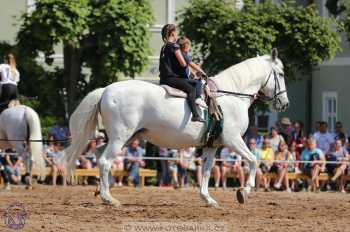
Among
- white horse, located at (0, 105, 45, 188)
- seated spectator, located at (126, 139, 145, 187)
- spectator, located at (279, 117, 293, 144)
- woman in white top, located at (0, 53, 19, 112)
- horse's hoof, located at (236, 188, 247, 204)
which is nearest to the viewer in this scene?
horse's hoof, located at (236, 188, 247, 204)

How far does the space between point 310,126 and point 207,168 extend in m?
19.5

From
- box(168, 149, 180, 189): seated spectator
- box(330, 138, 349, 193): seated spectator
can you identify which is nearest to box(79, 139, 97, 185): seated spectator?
box(168, 149, 180, 189): seated spectator

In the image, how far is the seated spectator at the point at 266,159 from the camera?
24438mm

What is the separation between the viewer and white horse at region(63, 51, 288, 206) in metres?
15.6

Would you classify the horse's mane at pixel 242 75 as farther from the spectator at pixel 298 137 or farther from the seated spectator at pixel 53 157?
the spectator at pixel 298 137

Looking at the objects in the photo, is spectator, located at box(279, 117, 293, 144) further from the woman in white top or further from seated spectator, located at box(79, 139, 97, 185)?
the woman in white top

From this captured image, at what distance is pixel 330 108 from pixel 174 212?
19704 millimetres

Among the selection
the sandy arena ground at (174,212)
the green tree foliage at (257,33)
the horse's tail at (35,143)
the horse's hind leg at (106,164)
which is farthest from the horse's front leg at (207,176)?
the green tree foliage at (257,33)

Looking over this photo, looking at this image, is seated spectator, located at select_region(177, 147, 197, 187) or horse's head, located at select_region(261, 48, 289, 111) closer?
horse's head, located at select_region(261, 48, 289, 111)

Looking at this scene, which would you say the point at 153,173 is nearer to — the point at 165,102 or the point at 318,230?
the point at 165,102

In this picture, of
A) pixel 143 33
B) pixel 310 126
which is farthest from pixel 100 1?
pixel 310 126

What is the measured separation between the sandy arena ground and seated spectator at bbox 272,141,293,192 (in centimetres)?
455

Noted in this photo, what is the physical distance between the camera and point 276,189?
24562mm

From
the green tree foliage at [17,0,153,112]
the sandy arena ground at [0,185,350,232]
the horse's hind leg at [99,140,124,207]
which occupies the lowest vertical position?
the sandy arena ground at [0,185,350,232]
